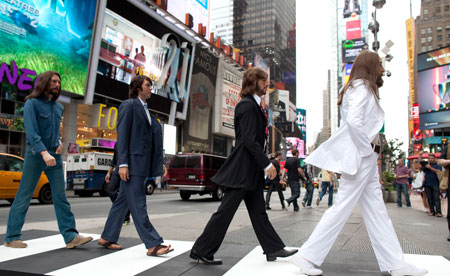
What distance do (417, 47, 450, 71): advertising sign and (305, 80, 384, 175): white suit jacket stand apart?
48684 mm

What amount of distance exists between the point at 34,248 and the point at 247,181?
246 cm

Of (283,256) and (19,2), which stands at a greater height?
(19,2)

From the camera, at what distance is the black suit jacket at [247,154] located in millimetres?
3508

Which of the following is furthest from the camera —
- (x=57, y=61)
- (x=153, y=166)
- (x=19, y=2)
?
(x=57, y=61)

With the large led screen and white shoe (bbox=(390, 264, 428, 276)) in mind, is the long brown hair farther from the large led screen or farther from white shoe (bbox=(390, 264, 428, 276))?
the large led screen

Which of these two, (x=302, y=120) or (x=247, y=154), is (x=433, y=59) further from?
(x=302, y=120)

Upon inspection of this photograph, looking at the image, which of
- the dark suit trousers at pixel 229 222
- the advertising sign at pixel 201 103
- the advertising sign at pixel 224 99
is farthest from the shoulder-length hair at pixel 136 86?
the advertising sign at pixel 224 99

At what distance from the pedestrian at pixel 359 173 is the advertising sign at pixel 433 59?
48.6 metres

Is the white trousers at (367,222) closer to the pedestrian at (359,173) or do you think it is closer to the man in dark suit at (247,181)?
the pedestrian at (359,173)

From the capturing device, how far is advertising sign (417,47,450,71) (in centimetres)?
4481

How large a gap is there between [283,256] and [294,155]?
30.2 ft

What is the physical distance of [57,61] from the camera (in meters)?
24.4

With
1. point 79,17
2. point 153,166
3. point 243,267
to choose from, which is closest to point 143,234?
point 153,166

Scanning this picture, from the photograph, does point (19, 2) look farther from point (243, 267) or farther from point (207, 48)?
point (207, 48)
